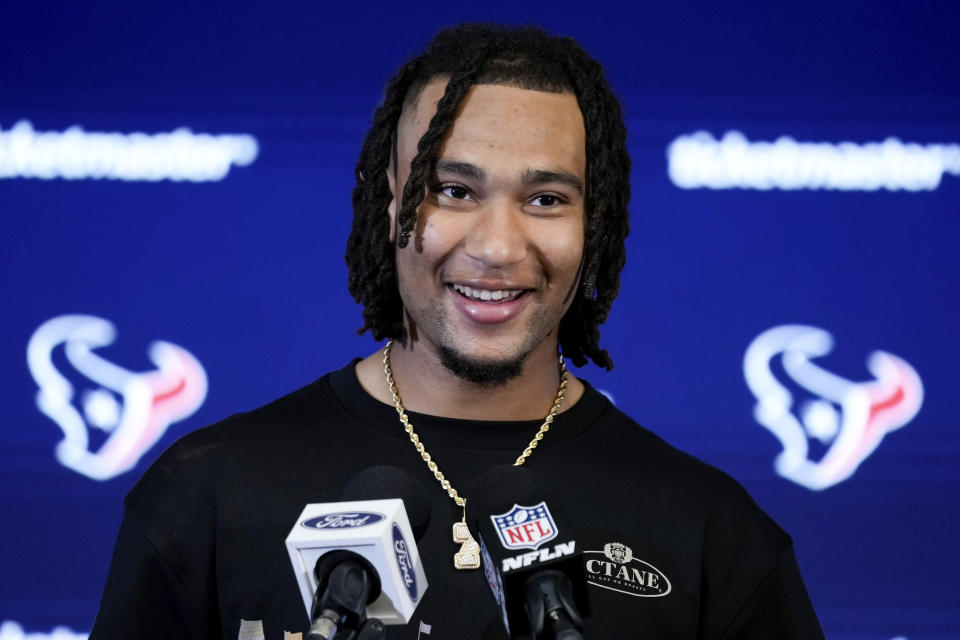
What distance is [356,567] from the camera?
0.99m

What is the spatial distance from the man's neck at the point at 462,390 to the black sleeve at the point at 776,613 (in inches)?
14.2

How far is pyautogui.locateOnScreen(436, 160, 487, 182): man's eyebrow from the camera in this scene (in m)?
1.60

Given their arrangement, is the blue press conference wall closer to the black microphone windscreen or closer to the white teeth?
the white teeth

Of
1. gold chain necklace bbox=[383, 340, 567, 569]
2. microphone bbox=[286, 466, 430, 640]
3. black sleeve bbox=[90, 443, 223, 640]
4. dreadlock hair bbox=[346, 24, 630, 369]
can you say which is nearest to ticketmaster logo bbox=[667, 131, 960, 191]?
dreadlock hair bbox=[346, 24, 630, 369]

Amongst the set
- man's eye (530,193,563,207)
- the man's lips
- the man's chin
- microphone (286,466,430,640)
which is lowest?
microphone (286,466,430,640)

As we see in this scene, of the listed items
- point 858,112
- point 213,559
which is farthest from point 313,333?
point 858,112

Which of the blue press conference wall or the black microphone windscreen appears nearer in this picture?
the black microphone windscreen

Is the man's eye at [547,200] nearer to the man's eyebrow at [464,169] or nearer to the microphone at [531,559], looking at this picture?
the man's eyebrow at [464,169]

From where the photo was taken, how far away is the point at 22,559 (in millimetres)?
2643

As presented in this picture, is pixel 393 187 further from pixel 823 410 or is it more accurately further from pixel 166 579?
pixel 823 410

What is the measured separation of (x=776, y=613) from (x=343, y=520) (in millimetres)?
802

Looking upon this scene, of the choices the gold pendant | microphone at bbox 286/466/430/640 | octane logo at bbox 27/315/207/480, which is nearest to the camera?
microphone at bbox 286/466/430/640

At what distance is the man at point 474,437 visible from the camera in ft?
5.12

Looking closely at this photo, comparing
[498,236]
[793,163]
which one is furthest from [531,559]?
[793,163]
